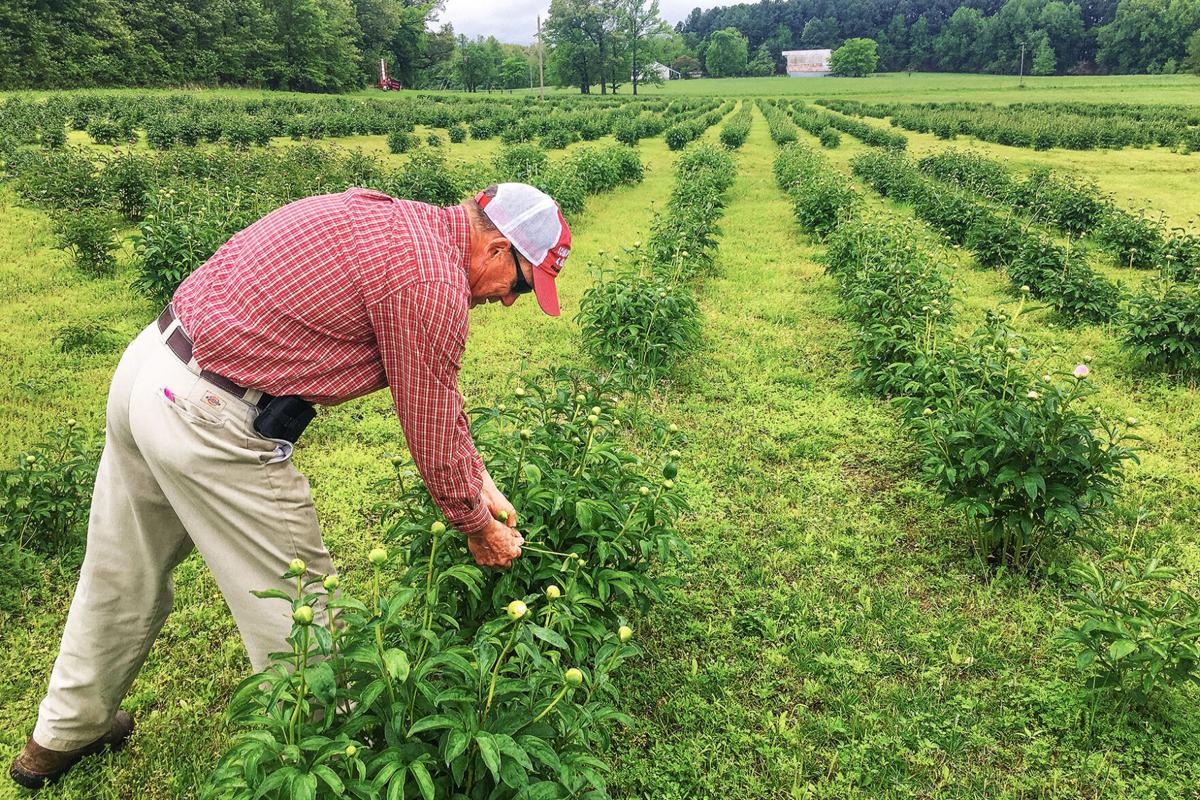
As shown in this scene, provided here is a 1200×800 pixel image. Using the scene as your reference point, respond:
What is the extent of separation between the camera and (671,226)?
352 inches

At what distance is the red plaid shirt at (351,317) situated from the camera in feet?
5.46

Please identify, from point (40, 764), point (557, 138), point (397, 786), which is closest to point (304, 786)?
point (397, 786)

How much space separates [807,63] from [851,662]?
11424 centimetres

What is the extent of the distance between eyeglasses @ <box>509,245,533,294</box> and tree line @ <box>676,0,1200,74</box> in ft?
266

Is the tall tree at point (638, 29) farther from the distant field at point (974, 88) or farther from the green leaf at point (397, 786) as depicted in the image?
the green leaf at point (397, 786)

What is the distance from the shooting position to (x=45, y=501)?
3.27 meters

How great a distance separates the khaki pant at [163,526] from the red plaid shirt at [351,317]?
0.47 ft

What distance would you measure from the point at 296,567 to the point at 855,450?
4118 millimetres

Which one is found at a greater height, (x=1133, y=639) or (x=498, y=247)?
(x=498, y=247)

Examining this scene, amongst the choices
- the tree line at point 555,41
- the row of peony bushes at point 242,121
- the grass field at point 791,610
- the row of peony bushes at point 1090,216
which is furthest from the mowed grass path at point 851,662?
the tree line at point 555,41

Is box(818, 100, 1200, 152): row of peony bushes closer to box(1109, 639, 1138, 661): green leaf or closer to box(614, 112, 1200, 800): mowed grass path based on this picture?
box(614, 112, 1200, 800): mowed grass path

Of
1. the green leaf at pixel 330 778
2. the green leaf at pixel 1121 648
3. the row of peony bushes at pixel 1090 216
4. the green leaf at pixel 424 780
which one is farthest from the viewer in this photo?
the row of peony bushes at pixel 1090 216

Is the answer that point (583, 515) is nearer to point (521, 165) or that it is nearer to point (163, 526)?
point (163, 526)

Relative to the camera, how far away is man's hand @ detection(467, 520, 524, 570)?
192 cm
